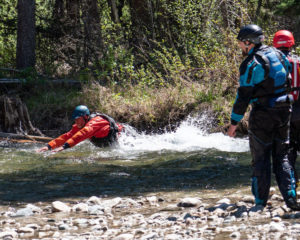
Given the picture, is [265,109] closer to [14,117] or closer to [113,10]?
[14,117]

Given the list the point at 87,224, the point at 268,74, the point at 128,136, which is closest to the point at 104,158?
the point at 128,136

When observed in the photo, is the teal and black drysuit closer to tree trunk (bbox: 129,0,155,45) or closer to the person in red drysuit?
the person in red drysuit

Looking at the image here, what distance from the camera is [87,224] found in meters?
5.48

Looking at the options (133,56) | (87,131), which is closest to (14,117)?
(87,131)

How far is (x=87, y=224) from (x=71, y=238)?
2.04 ft

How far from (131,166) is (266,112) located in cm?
449

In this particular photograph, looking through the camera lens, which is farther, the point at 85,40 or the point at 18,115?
the point at 85,40

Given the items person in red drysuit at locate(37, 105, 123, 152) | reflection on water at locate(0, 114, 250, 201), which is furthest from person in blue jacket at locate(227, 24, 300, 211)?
person in red drysuit at locate(37, 105, 123, 152)

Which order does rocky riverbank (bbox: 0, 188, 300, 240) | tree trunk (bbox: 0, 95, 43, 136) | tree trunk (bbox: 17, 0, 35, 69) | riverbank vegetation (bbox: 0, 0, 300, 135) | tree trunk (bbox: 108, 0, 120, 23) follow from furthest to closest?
tree trunk (bbox: 108, 0, 120, 23), tree trunk (bbox: 17, 0, 35, 69), riverbank vegetation (bbox: 0, 0, 300, 135), tree trunk (bbox: 0, 95, 43, 136), rocky riverbank (bbox: 0, 188, 300, 240)

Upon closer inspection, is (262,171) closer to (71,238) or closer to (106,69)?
(71,238)

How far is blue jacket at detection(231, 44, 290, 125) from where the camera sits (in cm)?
530

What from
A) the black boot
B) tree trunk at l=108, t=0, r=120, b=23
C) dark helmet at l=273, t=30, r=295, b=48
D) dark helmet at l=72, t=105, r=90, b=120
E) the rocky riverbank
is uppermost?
tree trunk at l=108, t=0, r=120, b=23

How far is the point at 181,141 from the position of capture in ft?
40.9

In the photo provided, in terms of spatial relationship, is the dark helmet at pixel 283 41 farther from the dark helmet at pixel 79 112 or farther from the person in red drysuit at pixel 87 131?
the dark helmet at pixel 79 112
